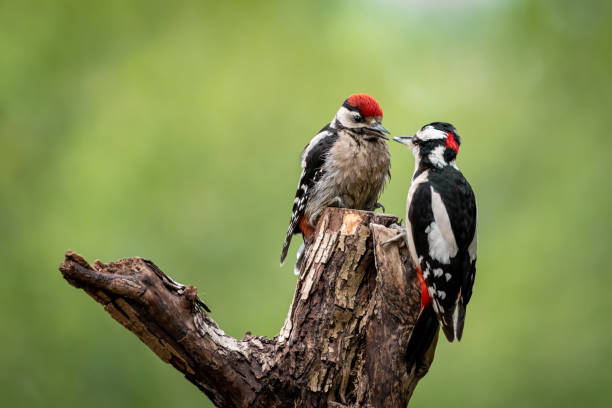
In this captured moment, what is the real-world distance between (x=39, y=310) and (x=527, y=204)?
362 cm

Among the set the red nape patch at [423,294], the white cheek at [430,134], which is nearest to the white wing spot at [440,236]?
the red nape patch at [423,294]

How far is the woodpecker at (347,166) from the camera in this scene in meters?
3.03

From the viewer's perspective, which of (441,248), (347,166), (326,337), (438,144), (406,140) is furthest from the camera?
(347,166)

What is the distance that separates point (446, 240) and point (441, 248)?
49 mm

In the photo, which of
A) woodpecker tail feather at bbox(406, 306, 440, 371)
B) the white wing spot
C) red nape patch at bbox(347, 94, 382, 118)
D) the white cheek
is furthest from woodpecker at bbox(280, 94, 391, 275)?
woodpecker tail feather at bbox(406, 306, 440, 371)

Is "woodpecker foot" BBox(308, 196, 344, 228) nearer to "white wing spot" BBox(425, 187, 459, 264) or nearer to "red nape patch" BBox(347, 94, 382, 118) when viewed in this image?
"red nape patch" BBox(347, 94, 382, 118)

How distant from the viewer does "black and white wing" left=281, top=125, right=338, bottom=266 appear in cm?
308

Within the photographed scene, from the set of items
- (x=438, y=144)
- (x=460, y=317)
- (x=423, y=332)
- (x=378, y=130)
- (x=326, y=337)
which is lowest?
(x=326, y=337)

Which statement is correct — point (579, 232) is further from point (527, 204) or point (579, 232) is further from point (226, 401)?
point (226, 401)

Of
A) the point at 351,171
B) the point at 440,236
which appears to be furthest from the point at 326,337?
the point at 351,171

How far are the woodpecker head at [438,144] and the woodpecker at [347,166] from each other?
387 mm

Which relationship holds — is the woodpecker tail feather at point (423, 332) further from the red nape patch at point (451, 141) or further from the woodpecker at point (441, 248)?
the red nape patch at point (451, 141)

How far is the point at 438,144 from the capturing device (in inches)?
102

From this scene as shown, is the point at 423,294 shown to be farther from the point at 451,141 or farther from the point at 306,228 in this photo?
the point at 306,228
